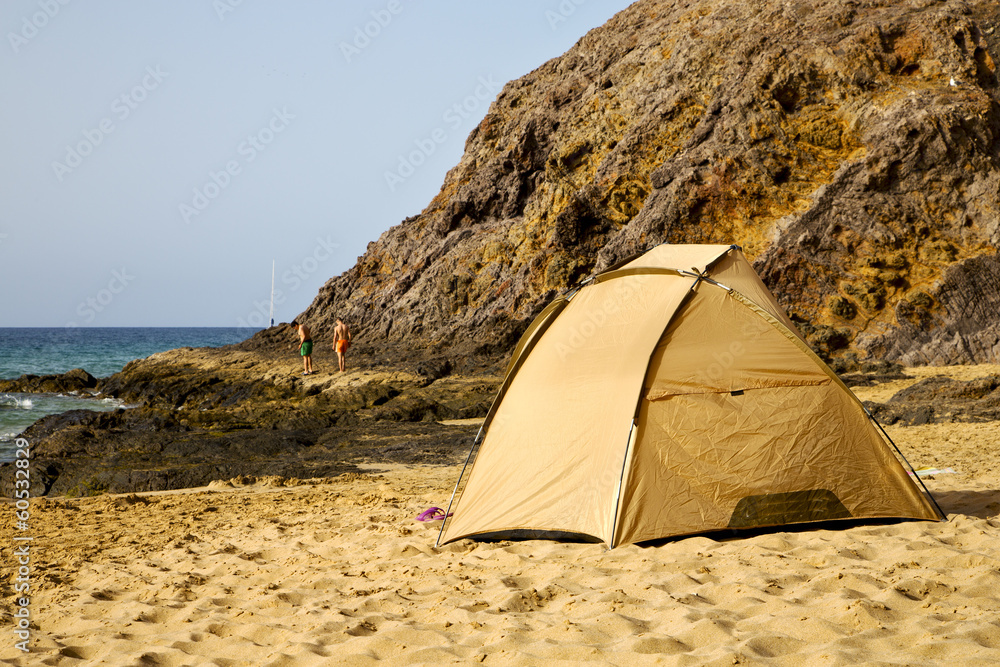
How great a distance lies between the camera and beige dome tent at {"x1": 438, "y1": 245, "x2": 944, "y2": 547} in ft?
18.5

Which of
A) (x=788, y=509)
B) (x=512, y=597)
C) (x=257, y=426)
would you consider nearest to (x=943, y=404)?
(x=788, y=509)

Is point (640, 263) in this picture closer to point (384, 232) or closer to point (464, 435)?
point (464, 435)

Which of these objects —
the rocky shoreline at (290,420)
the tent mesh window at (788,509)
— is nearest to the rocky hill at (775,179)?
the rocky shoreline at (290,420)

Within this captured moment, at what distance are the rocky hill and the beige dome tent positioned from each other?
1495cm

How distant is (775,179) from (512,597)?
21008 millimetres

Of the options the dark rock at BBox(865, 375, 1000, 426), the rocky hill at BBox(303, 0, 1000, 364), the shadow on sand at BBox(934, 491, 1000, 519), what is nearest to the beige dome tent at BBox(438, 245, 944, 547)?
the shadow on sand at BBox(934, 491, 1000, 519)

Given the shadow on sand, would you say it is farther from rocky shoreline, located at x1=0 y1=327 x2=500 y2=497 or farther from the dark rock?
rocky shoreline, located at x1=0 y1=327 x2=500 y2=497

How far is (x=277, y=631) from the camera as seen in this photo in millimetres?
4352

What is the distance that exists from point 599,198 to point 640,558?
74.2ft

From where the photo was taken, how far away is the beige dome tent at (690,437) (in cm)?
564

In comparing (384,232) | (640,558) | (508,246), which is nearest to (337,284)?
(384,232)

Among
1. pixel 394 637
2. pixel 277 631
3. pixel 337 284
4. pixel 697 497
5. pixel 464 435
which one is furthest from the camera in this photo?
pixel 337 284

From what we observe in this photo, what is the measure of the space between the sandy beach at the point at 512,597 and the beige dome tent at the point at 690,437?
0.23 m

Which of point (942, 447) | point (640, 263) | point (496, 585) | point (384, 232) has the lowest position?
point (942, 447)
